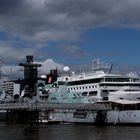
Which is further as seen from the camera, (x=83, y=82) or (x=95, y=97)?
(x=83, y=82)

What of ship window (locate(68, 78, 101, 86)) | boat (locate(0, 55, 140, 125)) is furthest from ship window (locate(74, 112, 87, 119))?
ship window (locate(68, 78, 101, 86))

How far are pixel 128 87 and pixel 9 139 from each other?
5479 cm

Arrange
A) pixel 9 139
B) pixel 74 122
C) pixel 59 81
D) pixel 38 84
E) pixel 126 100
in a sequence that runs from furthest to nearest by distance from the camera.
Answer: pixel 38 84 → pixel 59 81 → pixel 74 122 → pixel 126 100 → pixel 9 139

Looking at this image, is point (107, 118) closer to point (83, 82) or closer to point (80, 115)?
point (80, 115)

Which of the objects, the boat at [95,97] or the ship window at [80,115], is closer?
the boat at [95,97]

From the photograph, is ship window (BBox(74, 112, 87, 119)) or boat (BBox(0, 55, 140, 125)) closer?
boat (BBox(0, 55, 140, 125))

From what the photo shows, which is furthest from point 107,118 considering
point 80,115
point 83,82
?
point 83,82

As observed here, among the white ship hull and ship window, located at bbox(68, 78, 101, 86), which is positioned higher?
ship window, located at bbox(68, 78, 101, 86)

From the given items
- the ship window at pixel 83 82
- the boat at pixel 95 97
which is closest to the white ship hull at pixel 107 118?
the boat at pixel 95 97

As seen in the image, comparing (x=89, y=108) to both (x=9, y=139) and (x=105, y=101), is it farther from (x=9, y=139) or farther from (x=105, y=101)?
(x=9, y=139)

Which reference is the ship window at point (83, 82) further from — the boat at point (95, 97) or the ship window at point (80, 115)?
the ship window at point (80, 115)

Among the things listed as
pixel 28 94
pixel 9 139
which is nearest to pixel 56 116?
pixel 28 94

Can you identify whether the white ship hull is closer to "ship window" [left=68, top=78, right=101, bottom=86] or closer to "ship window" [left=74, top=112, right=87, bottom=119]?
"ship window" [left=74, top=112, right=87, bottom=119]

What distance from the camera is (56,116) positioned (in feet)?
409
